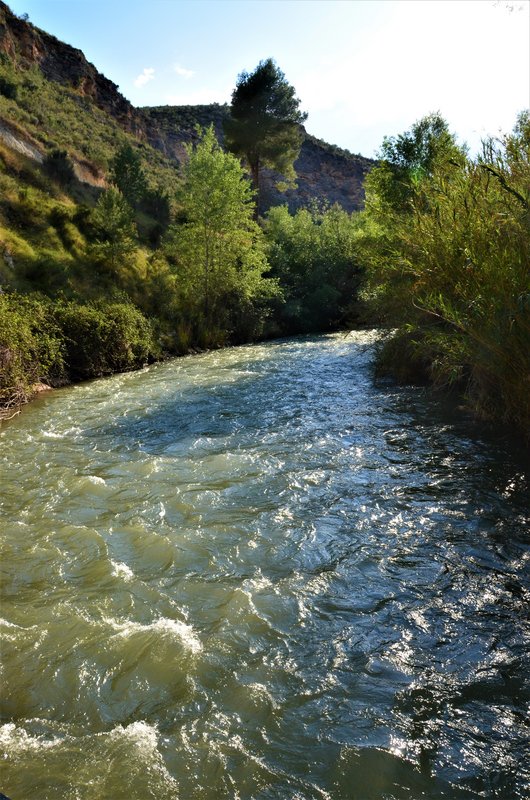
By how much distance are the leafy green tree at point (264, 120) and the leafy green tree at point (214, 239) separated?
15.7 metres

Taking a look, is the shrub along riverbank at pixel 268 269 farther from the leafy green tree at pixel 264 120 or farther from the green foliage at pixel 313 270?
the leafy green tree at pixel 264 120

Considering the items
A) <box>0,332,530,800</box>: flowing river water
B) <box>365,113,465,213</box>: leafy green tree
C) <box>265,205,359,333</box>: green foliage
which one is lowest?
<box>0,332,530,800</box>: flowing river water

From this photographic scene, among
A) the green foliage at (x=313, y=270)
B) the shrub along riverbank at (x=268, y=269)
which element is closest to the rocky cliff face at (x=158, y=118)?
the shrub along riverbank at (x=268, y=269)

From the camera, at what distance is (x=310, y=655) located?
3.52 metres

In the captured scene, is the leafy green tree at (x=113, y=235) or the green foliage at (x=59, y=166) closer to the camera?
the leafy green tree at (x=113, y=235)

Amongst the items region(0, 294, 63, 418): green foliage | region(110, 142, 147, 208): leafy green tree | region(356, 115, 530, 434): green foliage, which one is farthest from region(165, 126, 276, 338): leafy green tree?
region(356, 115, 530, 434): green foliage

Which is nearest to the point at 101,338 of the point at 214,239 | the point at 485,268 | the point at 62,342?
the point at 62,342

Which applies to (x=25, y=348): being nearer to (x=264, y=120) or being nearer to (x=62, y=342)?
(x=62, y=342)

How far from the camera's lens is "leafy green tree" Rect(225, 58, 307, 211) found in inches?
1475

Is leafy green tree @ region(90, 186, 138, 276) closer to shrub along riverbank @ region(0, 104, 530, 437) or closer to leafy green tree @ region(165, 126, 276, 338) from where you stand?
shrub along riverbank @ region(0, 104, 530, 437)

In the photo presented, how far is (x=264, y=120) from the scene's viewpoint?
1476 inches

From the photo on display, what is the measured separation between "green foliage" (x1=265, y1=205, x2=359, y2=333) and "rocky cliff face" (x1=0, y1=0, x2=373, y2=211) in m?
8.28

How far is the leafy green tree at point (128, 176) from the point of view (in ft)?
108

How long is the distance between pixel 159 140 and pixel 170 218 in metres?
33.0
